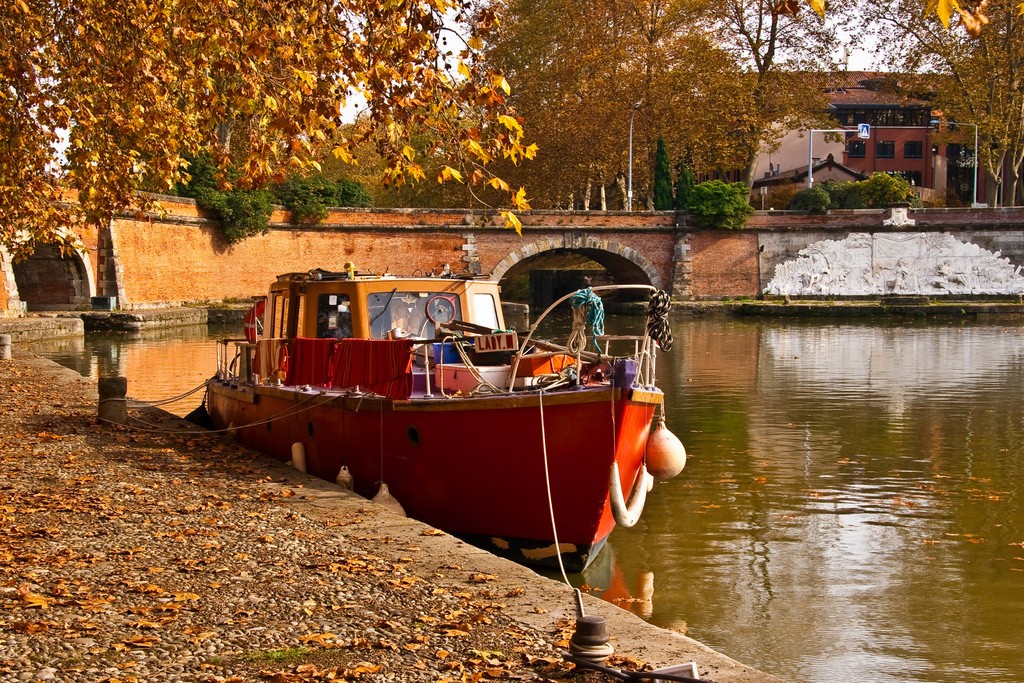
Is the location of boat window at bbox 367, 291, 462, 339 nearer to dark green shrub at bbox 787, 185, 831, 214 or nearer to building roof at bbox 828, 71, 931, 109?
dark green shrub at bbox 787, 185, 831, 214

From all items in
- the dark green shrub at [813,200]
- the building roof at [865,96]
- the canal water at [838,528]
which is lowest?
the canal water at [838,528]

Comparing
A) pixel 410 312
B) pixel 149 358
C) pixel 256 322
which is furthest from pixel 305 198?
pixel 410 312

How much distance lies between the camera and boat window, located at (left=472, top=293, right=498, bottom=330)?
12.4m

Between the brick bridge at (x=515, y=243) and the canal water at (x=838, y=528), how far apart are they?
21027mm

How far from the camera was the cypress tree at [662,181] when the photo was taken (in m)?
52.6

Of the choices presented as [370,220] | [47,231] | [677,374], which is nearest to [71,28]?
[47,231]

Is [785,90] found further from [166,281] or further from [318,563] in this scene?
[318,563]

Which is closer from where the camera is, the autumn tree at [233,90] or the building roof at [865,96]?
the autumn tree at [233,90]

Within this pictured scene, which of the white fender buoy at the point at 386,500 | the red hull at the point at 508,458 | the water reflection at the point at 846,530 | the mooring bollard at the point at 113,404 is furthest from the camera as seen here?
the mooring bollard at the point at 113,404

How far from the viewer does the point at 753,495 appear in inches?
508

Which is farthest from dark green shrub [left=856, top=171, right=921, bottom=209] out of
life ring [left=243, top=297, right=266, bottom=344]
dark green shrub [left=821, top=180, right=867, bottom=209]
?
life ring [left=243, top=297, right=266, bottom=344]

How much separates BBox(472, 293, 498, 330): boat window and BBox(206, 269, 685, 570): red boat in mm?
17

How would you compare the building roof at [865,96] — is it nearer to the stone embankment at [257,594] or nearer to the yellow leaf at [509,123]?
the yellow leaf at [509,123]

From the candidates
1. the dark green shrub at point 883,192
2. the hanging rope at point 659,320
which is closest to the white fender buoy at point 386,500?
the hanging rope at point 659,320
